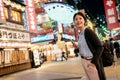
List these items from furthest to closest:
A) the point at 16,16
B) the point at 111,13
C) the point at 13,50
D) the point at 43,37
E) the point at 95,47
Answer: the point at 43,37 → the point at 16,16 → the point at 13,50 → the point at 111,13 → the point at 95,47

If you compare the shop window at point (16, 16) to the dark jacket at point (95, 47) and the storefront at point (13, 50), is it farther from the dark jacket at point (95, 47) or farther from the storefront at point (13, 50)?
the dark jacket at point (95, 47)

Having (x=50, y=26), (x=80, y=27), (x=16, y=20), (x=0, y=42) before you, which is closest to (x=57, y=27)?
(x=50, y=26)

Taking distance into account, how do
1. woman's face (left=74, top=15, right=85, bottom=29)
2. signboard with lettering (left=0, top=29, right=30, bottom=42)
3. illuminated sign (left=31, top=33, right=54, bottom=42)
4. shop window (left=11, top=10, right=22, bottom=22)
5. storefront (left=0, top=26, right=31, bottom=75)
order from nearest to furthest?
1. woman's face (left=74, top=15, right=85, bottom=29)
2. storefront (left=0, top=26, right=31, bottom=75)
3. signboard with lettering (left=0, top=29, right=30, bottom=42)
4. shop window (left=11, top=10, right=22, bottom=22)
5. illuminated sign (left=31, top=33, right=54, bottom=42)

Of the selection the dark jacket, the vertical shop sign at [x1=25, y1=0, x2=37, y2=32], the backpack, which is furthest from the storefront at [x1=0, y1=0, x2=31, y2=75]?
the backpack

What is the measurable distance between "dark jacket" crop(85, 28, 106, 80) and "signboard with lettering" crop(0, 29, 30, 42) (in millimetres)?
18136

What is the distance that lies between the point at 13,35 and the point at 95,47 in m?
20.2

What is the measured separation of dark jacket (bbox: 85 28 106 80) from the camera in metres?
4.39

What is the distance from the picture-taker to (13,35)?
2422 centimetres

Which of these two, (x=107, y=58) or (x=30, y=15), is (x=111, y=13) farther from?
(x=107, y=58)

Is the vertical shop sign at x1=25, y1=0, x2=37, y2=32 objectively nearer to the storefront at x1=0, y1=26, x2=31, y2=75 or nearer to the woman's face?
the storefront at x1=0, y1=26, x2=31, y2=75

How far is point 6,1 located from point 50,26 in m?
33.0

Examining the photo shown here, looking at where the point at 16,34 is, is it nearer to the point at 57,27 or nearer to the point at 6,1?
the point at 6,1

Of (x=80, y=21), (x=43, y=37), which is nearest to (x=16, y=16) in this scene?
(x=80, y=21)

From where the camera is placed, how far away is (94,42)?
4500 mm
